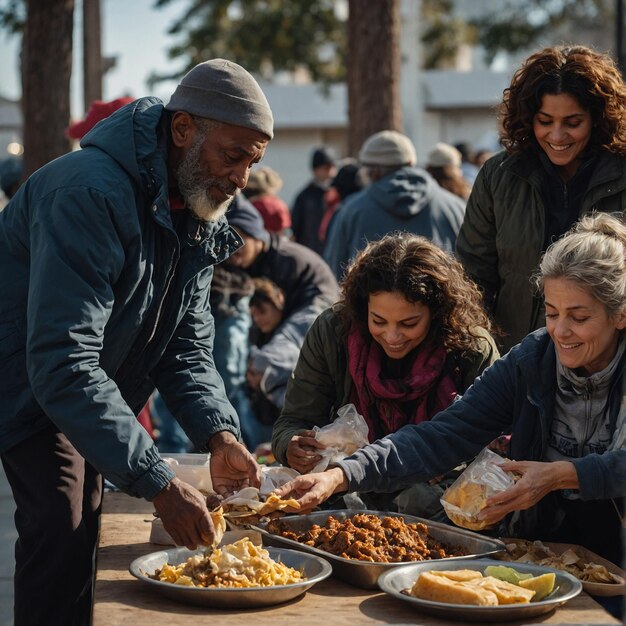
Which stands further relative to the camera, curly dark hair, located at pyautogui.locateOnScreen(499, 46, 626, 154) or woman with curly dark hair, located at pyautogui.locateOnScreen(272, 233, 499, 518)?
curly dark hair, located at pyautogui.locateOnScreen(499, 46, 626, 154)

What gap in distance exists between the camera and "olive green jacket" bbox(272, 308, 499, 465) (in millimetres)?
3793

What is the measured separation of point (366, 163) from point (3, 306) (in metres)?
3.62

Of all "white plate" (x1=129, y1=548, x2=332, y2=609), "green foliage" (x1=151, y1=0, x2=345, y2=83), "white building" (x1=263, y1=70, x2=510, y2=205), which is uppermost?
"green foliage" (x1=151, y1=0, x2=345, y2=83)

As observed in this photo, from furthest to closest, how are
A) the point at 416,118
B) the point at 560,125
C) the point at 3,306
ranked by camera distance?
1. the point at 416,118
2. the point at 560,125
3. the point at 3,306

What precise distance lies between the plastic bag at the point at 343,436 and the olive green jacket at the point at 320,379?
0.22 m

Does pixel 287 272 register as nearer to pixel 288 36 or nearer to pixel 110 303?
pixel 110 303

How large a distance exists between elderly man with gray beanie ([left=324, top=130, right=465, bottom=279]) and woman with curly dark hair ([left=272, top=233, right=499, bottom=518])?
2.24 m

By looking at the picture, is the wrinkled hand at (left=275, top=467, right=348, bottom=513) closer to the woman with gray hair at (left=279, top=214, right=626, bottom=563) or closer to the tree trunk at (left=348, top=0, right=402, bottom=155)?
the woman with gray hair at (left=279, top=214, right=626, bottom=563)

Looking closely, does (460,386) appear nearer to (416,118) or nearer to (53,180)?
(53,180)

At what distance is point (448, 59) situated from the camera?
108 ft

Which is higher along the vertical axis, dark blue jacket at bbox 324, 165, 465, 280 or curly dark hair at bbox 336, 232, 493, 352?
dark blue jacket at bbox 324, 165, 465, 280

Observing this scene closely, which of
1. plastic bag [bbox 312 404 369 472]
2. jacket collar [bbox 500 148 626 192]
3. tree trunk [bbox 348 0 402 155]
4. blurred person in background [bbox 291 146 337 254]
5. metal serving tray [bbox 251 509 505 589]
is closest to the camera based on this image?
metal serving tray [bbox 251 509 505 589]

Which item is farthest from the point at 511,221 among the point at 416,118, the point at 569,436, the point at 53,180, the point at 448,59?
the point at 448,59

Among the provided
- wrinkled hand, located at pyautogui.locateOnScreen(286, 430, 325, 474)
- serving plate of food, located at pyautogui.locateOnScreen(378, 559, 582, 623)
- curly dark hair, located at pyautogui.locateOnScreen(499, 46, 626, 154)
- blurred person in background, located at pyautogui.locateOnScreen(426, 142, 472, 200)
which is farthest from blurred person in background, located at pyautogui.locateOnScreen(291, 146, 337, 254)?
serving plate of food, located at pyautogui.locateOnScreen(378, 559, 582, 623)
